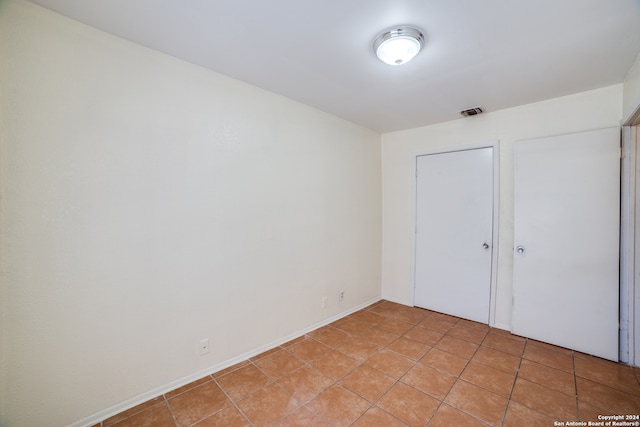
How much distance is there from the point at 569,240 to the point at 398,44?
243 cm

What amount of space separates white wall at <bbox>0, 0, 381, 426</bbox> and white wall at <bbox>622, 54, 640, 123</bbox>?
2.65 meters

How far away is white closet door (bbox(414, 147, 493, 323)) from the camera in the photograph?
307cm

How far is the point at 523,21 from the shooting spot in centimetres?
153

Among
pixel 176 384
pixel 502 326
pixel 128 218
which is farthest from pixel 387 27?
pixel 502 326

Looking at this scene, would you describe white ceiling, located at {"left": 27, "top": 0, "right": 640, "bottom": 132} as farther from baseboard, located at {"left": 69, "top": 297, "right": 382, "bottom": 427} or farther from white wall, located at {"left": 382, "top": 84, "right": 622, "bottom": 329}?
baseboard, located at {"left": 69, "top": 297, "right": 382, "bottom": 427}

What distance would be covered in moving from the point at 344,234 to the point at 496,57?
2209 millimetres

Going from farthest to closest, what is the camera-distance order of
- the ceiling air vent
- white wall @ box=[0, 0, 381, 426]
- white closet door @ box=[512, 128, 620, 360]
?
the ceiling air vent, white closet door @ box=[512, 128, 620, 360], white wall @ box=[0, 0, 381, 426]

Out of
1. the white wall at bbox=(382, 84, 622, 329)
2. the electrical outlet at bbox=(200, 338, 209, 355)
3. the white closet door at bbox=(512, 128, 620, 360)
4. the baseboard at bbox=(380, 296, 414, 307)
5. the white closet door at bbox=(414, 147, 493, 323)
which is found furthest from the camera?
the baseboard at bbox=(380, 296, 414, 307)

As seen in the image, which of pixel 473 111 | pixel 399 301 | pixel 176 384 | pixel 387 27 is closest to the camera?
pixel 387 27

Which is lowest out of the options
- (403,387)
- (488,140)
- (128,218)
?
(403,387)

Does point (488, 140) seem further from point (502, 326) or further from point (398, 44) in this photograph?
point (502, 326)

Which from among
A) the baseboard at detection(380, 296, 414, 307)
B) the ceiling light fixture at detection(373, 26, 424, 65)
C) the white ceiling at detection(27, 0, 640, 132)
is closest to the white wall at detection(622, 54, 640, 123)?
the white ceiling at detection(27, 0, 640, 132)

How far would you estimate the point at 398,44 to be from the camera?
168 cm

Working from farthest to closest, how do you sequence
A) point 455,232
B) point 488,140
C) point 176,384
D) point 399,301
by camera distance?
point 399,301, point 455,232, point 488,140, point 176,384
